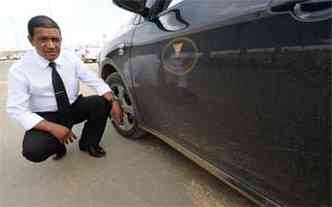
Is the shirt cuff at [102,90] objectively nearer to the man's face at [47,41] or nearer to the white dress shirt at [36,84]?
the white dress shirt at [36,84]

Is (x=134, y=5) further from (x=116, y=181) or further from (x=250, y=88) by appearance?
(x=116, y=181)

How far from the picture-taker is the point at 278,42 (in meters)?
0.95

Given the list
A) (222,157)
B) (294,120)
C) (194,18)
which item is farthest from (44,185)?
(294,120)

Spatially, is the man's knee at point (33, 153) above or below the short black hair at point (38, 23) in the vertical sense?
below

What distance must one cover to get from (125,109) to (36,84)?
85 centimetres

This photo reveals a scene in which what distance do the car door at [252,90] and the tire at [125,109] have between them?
31.5 inches

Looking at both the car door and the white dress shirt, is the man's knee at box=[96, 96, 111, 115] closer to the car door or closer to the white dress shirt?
the white dress shirt

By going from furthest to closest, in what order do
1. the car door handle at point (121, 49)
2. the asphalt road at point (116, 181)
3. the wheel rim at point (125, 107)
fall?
the wheel rim at point (125, 107) < the car door handle at point (121, 49) < the asphalt road at point (116, 181)

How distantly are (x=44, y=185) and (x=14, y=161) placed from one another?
2.10 ft

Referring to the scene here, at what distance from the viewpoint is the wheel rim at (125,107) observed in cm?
240

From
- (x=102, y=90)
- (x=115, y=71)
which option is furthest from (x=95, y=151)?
(x=115, y=71)

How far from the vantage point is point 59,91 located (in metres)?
2.02

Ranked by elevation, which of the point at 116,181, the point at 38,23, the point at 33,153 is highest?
the point at 38,23

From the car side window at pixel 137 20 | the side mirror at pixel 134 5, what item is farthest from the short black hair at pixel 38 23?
the car side window at pixel 137 20
